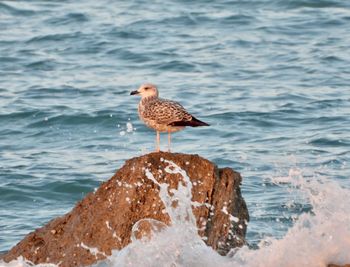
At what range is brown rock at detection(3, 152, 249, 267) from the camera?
7.70m

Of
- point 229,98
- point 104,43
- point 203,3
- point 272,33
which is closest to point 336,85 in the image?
point 229,98

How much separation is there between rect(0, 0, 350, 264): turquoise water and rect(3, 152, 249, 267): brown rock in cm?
229

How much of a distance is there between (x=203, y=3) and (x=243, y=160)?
10220mm

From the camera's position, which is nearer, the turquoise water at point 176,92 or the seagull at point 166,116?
the seagull at point 166,116

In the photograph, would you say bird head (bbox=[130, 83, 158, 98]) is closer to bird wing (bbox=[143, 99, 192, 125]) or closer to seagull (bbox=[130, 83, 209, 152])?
seagull (bbox=[130, 83, 209, 152])

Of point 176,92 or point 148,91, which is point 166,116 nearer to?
point 148,91

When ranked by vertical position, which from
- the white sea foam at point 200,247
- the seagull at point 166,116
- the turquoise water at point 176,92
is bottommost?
the turquoise water at point 176,92

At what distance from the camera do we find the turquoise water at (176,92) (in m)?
12.9

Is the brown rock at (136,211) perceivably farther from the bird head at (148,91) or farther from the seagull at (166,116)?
the bird head at (148,91)

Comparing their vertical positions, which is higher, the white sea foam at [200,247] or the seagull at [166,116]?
the seagull at [166,116]

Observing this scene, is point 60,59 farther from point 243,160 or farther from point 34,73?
point 243,160

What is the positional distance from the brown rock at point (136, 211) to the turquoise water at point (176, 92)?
7.51 feet

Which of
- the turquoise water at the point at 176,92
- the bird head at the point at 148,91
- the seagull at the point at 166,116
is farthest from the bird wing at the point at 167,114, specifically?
the turquoise water at the point at 176,92

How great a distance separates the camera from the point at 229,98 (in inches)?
669
